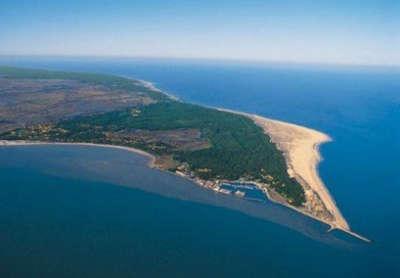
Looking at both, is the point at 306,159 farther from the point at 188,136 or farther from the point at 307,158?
the point at 188,136

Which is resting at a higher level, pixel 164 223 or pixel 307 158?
pixel 307 158

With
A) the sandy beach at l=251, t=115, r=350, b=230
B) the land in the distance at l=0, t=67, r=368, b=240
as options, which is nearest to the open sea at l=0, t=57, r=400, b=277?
the sandy beach at l=251, t=115, r=350, b=230

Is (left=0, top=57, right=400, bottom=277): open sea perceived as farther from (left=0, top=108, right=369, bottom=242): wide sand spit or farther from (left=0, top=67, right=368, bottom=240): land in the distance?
(left=0, top=67, right=368, bottom=240): land in the distance

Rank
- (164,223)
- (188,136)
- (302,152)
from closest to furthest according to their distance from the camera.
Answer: (164,223), (302,152), (188,136)

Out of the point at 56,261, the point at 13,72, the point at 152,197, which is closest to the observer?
the point at 56,261

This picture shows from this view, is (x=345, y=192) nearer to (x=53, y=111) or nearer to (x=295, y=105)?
(x=53, y=111)

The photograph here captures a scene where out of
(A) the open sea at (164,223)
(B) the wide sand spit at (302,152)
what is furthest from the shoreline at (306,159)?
(A) the open sea at (164,223)

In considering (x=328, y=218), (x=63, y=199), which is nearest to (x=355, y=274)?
(x=328, y=218)

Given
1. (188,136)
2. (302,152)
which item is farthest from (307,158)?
(188,136)
